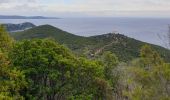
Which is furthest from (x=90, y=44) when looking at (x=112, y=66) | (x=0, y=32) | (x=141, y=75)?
(x=141, y=75)

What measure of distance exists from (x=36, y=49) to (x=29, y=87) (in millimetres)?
2981

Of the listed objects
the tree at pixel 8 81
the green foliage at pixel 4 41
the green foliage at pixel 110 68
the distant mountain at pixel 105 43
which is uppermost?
the green foliage at pixel 4 41

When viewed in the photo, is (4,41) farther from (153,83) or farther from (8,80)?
(153,83)

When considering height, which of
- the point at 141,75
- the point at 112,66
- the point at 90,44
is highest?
the point at 141,75

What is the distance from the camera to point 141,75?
20.6 m

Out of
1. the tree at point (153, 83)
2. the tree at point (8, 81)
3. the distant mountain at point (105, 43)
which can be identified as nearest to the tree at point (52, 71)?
the tree at point (8, 81)

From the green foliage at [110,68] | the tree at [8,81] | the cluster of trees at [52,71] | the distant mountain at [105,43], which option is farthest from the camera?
the distant mountain at [105,43]

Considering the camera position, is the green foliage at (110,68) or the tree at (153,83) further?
the green foliage at (110,68)

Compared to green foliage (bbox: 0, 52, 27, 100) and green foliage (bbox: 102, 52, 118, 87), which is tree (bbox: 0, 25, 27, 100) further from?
Result: green foliage (bbox: 102, 52, 118, 87)

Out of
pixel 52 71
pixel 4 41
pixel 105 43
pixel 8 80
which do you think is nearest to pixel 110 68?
pixel 52 71

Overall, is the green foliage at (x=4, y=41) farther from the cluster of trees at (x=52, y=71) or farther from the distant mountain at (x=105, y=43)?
the distant mountain at (x=105, y=43)

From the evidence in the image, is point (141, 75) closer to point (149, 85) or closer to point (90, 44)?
point (149, 85)

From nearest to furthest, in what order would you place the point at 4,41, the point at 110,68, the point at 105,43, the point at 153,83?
the point at 153,83
the point at 4,41
the point at 110,68
the point at 105,43

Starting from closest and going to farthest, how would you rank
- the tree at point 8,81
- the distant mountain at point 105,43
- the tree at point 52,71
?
the tree at point 8,81
the tree at point 52,71
the distant mountain at point 105,43
